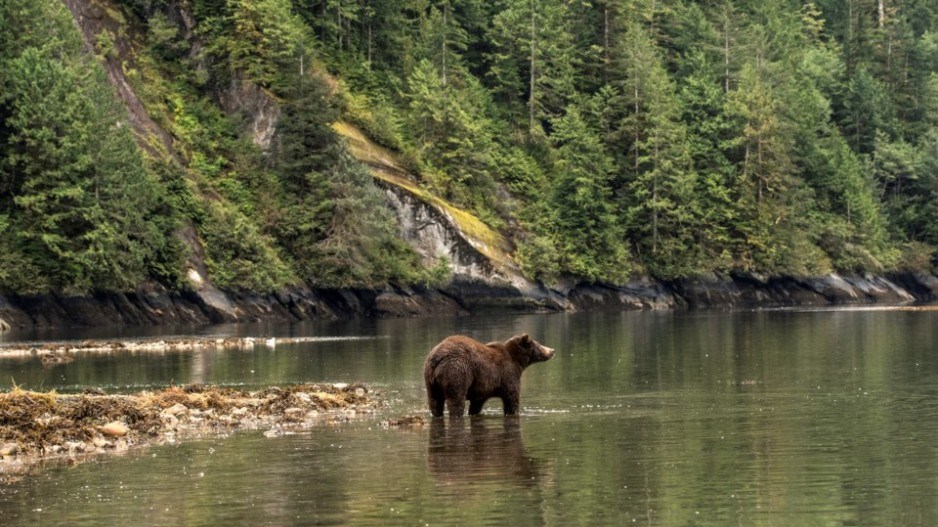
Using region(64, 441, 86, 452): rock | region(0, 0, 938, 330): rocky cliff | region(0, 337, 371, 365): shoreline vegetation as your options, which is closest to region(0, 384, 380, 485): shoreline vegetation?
region(64, 441, 86, 452): rock

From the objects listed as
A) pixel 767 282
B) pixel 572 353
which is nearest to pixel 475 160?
pixel 767 282

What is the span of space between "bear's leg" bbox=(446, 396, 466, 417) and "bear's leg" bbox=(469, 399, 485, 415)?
0.94 m

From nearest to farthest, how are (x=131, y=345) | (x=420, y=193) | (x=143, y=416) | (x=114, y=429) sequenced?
(x=114, y=429) → (x=143, y=416) → (x=131, y=345) → (x=420, y=193)

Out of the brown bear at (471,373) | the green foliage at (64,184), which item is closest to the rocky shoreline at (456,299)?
the green foliage at (64,184)

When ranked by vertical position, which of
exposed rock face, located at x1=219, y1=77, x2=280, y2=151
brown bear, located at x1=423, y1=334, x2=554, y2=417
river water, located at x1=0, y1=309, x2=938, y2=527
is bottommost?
river water, located at x1=0, y1=309, x2=938, y2=527

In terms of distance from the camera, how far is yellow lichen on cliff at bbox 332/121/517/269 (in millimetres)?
101938

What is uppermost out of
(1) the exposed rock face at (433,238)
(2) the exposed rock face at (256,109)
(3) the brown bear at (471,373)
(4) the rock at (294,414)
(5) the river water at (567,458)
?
(2) the exposed rock face at (256,109)

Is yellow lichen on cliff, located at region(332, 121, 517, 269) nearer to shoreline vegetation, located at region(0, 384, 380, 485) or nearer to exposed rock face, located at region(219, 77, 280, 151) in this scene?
exposed rock face, located at region(219, 77, 280, 151)

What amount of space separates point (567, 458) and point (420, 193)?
7779cm

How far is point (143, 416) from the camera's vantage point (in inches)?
1199

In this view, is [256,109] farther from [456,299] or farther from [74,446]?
[74,446]

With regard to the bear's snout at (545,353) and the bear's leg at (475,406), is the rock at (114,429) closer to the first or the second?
the bear's leg at (475,406)

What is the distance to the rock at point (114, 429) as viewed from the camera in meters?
28.4

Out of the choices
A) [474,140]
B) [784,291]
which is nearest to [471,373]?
[474,140]
